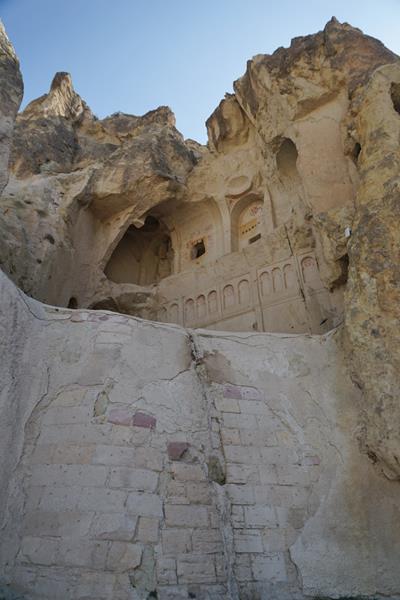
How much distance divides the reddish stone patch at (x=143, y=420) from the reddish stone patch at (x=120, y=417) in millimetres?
59

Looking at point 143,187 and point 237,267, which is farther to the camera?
point 143,187

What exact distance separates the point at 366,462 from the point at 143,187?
10.2 m

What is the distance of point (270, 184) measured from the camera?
40.5 ft

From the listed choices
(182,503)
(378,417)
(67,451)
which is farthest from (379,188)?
(67,451)

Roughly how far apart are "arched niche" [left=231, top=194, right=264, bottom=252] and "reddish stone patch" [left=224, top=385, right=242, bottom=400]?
25.7 ft

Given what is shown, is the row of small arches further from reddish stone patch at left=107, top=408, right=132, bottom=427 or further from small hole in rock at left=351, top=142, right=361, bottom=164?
reddish stone patch at left=107, top=408, right=132, bottom=427

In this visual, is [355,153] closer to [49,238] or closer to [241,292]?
[241,292]

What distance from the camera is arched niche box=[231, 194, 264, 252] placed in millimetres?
12969

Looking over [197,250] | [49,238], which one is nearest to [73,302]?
[49,238]

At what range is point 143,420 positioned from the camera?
186 inches

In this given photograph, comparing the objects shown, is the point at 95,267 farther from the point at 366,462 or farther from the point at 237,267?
the point at 366,462

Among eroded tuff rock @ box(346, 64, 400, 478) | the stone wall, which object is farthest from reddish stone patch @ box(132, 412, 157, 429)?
eroded tuff rock @ box(346, 64, 400, 478)

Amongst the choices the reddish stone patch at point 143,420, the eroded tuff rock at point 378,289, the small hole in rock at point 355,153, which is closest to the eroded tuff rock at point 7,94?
the reddish stone patch at point 143,420

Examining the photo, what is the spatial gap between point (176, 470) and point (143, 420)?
0.63 meters
